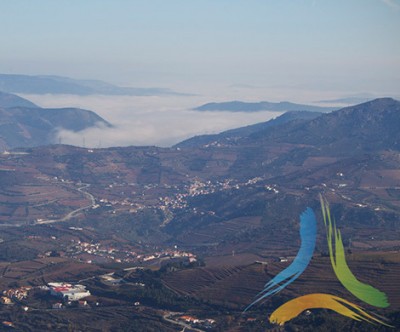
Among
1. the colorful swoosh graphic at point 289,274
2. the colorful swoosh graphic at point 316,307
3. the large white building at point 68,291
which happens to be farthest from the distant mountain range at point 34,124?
the colorful swoosh graphic at point 316,307

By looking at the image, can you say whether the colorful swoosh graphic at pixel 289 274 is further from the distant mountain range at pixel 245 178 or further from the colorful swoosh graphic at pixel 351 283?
the distant mountain range at pixel 245 178

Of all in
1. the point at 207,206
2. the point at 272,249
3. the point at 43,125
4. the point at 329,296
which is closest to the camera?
the point at 329,296

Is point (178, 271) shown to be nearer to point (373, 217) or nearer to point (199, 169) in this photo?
point (373, 217)

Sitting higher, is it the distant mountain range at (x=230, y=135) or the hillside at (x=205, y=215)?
the distant mountain range at (x=230, y=135)

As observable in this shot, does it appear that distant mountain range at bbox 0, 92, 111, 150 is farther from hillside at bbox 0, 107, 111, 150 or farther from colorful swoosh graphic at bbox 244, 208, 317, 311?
colorful swoosh graphic at bbox 244, 208, 317, 311

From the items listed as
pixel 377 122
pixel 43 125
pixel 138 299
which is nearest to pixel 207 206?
pixel 377 122

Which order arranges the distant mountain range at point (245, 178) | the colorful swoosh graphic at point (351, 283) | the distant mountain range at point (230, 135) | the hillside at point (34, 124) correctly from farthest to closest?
1. the hillside at point (34, 124)
2. the distant mountain range at point (230, 135)
3. the distant mountain range at point (245, 178)
4. the colorful swoosh graphic at point (351, 283)

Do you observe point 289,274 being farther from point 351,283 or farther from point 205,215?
point 205,215
